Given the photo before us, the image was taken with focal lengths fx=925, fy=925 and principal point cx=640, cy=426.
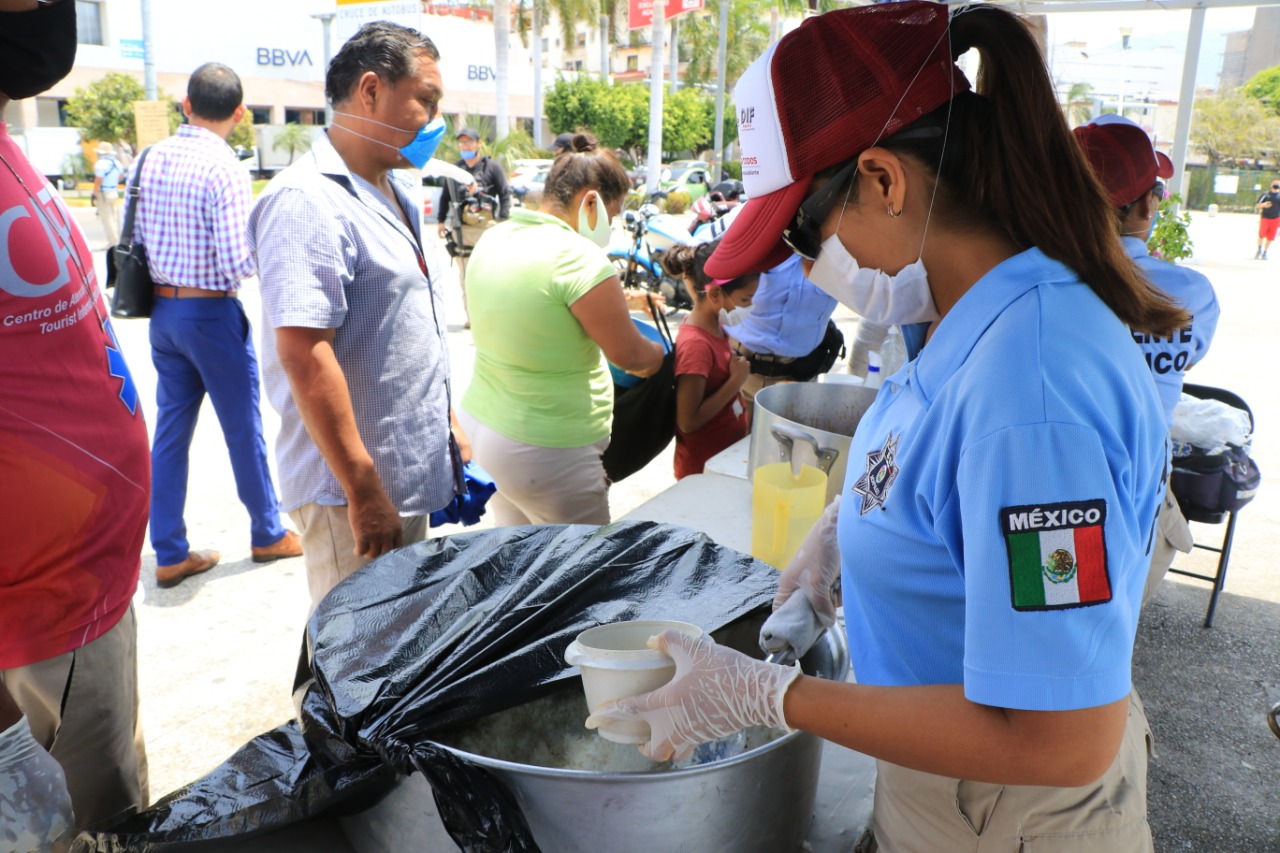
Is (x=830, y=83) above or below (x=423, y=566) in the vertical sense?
above

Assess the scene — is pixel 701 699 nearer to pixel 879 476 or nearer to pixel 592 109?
pixel 879 476

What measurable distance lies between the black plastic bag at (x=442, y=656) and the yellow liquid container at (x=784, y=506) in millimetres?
327

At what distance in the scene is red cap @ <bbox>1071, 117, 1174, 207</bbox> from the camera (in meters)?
2.79

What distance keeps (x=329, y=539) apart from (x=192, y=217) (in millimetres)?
1919

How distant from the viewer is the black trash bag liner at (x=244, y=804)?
111 cm

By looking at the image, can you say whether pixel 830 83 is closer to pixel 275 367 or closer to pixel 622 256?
pixel 275 367

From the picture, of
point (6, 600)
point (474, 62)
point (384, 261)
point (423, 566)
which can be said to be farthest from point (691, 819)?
point (474, 62)

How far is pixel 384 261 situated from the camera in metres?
2.12

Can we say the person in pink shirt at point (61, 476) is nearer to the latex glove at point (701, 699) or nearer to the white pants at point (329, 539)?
the white pants at point (329, 539)

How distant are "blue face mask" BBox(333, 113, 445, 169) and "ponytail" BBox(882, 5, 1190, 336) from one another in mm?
1620

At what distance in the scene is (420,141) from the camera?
2.42 metres

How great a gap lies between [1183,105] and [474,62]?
1417 inches

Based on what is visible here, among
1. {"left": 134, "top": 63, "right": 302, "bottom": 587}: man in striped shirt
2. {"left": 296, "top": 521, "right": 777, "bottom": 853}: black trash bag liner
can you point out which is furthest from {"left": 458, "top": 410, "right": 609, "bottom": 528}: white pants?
{"left": 134, "top": 63, "right": 302, "bottom": 587}: man in striped shirt

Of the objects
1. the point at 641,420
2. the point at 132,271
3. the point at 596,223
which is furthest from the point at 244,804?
the point at 132,271
